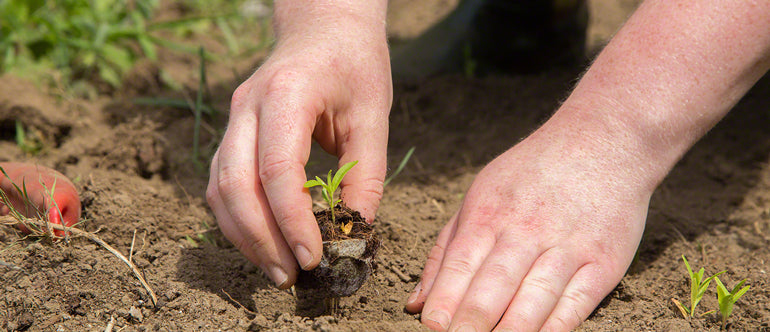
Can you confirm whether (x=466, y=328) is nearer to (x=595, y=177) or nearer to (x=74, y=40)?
(x=595, y=177)

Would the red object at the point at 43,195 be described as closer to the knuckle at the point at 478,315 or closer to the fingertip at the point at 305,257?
the fingertip at the point at 305,257

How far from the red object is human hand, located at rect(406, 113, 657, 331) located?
1.08m

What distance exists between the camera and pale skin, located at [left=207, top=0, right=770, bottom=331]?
5.11 feet

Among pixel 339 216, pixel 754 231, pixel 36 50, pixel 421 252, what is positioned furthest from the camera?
pixel 36 50

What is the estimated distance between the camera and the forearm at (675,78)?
1.73 m

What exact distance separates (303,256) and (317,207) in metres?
→ 0.69

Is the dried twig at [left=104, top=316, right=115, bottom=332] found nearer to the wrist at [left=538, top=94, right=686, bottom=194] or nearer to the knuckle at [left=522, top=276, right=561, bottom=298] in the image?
the knuckle at [left=522, top=276, right=561, bottom=298]

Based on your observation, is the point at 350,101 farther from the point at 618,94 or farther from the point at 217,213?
the point at 618,94

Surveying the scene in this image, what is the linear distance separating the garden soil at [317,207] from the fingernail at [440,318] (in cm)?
5

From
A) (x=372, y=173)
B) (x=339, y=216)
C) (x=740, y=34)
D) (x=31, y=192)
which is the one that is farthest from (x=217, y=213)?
(x=740, y=34)

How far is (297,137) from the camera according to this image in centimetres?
152

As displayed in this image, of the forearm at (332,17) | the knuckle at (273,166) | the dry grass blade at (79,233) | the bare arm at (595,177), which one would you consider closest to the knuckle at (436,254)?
the bare arm at (595,177)

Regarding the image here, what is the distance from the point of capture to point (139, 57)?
10.7 feet

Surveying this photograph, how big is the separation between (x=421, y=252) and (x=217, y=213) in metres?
0.71
